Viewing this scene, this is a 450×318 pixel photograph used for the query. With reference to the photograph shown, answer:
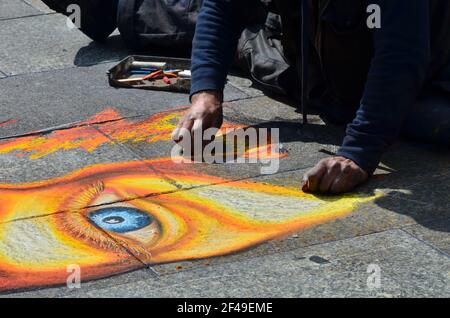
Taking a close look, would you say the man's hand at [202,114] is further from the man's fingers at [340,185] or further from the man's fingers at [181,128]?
the man's fingers at [340,185]

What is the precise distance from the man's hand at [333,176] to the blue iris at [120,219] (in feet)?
1.99

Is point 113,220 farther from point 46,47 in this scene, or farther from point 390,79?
point 46,47

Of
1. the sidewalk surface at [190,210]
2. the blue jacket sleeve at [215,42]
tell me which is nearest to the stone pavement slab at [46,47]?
the sidewalk surface at [190,210]

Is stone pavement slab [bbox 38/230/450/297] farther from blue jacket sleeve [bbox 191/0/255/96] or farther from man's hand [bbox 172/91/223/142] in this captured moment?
blue jacket sleeve [bbox 191/0/255/96]

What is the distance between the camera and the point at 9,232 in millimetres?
3736

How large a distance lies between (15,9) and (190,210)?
9.93 ft

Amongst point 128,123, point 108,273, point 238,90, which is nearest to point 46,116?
point 128,123

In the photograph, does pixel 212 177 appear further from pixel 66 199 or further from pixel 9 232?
pixel 9 232

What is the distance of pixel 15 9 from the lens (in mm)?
6531

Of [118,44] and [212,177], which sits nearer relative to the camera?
[212,177]

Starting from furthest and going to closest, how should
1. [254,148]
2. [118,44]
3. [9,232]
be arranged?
[118,44], [254,148], [9,232]

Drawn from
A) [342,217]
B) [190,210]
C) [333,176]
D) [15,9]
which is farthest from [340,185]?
[15,9]

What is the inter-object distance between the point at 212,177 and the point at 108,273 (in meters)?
0.89

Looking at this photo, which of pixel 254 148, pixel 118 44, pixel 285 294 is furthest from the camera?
pixel 118 44
